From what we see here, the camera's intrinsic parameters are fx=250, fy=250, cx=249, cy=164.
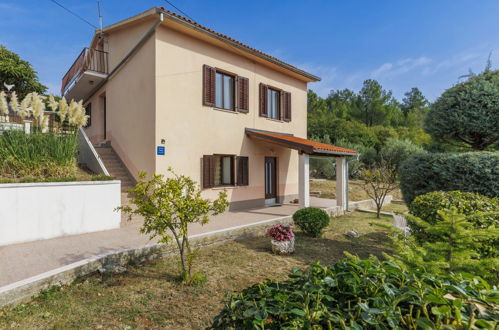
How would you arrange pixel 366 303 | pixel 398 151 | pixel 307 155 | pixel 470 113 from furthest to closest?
pixel 398 151
pixel 307 155
pixel 470 113
pixel 366 303

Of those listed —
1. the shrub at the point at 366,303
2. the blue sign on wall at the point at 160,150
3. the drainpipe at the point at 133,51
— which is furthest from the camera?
the blue sign on wall at the point at 160,150

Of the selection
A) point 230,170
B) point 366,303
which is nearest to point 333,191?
point 230,170

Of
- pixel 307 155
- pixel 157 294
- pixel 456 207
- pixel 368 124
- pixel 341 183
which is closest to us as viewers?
pixel 157 294

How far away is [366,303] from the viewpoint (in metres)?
1.41

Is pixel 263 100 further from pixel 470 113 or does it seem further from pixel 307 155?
pixel 470 113

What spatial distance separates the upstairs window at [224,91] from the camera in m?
11.5

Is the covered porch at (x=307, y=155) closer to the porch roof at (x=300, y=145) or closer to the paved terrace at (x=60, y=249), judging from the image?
Answer: the porch roof at (x=300, y=145)

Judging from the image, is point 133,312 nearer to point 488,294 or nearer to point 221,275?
point 221,275

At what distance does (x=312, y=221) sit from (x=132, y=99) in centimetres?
910

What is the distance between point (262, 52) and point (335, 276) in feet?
40.8

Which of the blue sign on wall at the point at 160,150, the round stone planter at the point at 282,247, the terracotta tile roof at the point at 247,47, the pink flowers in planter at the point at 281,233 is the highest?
the terracotta tile roof at the point at 247,47

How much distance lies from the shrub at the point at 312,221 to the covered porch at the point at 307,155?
9.03 ft

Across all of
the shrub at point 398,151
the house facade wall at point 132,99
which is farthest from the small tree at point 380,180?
the shrub at point 398,151

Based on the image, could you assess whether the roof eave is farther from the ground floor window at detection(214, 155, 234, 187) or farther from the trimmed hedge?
the ground floor window at detection(214, 155, 234, 187)
